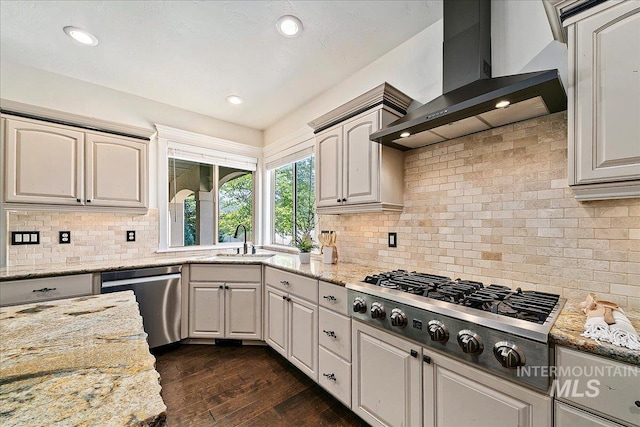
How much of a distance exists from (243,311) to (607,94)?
2.99 meters

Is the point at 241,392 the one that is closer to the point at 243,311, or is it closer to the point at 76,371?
the point at 243,311

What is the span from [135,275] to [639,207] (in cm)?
351

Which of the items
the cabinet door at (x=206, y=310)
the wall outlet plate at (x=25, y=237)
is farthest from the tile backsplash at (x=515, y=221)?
the wall outlet plate at (x=25, y=237)

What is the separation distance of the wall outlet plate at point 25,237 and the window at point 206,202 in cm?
113

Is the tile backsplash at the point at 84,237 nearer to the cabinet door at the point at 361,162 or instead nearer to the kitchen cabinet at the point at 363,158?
the kitchen cabinet at the point at 363,158

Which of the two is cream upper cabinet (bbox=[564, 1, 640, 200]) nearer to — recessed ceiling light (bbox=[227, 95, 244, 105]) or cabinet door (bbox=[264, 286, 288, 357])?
cabinet door (bbox=[264, 286, 288, 357])

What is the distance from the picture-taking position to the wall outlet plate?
2.37 metres

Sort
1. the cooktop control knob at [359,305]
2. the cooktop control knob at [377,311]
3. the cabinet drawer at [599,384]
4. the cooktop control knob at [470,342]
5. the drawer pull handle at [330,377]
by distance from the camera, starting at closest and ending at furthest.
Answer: the cabinet drawer at [599,384] → the cooktop control knob at [470,342] → the cooktop control knob at [377,311] → the cooktop control knob at [359,305] → the drawer pull handle at [330,377]

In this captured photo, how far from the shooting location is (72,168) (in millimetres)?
2412

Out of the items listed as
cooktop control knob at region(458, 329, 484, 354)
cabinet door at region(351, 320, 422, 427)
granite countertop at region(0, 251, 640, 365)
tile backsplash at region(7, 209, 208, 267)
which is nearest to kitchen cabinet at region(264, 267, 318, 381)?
granite countertop at region(0, 251, 640, 365)

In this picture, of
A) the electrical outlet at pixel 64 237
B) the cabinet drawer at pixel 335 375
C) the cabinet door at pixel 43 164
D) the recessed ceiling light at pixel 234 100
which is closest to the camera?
the cabinet drawer at pixel 335 375

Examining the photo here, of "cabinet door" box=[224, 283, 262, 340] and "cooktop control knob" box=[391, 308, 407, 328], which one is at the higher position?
"cooktop control knob" box=[391, 308, 407, 328]

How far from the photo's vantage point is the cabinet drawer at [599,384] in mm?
831

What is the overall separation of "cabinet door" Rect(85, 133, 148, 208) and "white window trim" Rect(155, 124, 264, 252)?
1.24 ft
